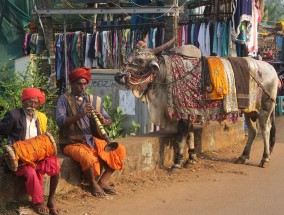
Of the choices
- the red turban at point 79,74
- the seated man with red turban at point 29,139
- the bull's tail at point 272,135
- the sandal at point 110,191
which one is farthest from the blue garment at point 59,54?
the seated man with red turban at point 29,139

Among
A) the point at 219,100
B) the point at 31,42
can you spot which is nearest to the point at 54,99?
the point at 219,100

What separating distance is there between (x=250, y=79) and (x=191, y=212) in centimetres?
291

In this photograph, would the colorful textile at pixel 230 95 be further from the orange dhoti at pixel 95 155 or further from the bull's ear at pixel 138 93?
the orange dhoti at pixel 95 155

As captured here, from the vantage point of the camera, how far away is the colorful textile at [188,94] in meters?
7.14

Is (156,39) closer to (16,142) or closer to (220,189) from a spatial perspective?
(220,189)

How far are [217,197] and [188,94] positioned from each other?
70.8 inches

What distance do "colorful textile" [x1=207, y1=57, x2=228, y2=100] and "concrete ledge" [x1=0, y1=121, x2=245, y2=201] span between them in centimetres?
96

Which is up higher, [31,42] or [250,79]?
[31,42]

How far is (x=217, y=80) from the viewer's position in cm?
722

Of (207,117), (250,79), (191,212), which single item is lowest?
(191,212)

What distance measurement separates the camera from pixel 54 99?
320 inches

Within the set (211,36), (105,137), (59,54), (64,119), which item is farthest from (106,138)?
(59,54)

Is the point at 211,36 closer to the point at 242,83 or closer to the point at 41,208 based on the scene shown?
the point at 242,83

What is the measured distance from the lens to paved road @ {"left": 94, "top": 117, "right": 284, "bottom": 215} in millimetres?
5452
